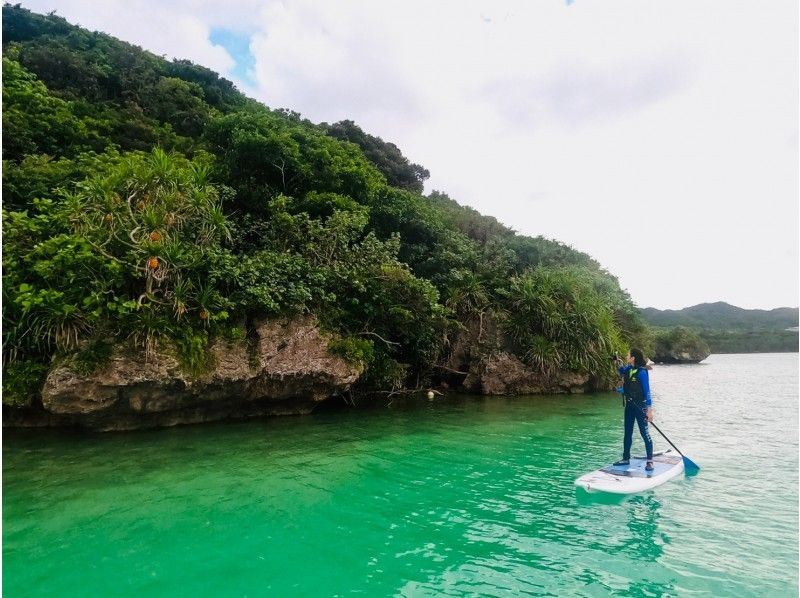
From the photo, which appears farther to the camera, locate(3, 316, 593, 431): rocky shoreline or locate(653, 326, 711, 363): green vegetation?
locate(653, 326, 711, 363): green vegetation

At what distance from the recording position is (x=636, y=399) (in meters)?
8.64

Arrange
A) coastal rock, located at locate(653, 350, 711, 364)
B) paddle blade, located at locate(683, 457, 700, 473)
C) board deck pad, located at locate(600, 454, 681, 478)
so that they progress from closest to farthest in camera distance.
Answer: board deck pad, located at locate(600, 454, 681, 478), paddle blade, located at locate(683, 457, 700, 473), coastal rock, located at locate(653, 350, 711, 364)

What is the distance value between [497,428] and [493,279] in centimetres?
914

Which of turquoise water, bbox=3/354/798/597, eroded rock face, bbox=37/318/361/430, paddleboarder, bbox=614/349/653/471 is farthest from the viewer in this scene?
eroded rock face, bbox=37/318/361/430

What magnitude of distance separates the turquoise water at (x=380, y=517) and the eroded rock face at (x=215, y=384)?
717 mm

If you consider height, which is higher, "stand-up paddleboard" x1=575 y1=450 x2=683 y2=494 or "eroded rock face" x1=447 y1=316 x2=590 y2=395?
"eroded rock face" x1=447 y1=316 x2=590 y2=395

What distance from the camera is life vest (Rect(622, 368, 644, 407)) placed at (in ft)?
28.1

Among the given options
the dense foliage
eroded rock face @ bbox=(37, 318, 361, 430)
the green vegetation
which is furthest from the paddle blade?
the green vegetation

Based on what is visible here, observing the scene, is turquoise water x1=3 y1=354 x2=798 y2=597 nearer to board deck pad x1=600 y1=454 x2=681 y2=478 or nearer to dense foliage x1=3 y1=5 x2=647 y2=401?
board deck pad x1=600 y1=454 x2=681 y2=478

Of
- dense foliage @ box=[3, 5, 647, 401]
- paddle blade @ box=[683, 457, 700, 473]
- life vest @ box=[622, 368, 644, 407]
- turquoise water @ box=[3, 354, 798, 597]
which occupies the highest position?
dense foliage @ box=[3, 5, 647, 401]

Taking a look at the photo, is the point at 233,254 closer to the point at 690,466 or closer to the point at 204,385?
the point at 204,385

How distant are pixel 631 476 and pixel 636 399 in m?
1.46

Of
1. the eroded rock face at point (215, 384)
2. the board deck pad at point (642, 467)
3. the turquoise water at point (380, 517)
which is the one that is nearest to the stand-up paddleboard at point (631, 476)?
the board deck pad at point (642, 467)

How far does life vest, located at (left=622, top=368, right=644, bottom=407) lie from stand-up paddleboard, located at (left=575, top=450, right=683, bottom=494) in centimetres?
112
